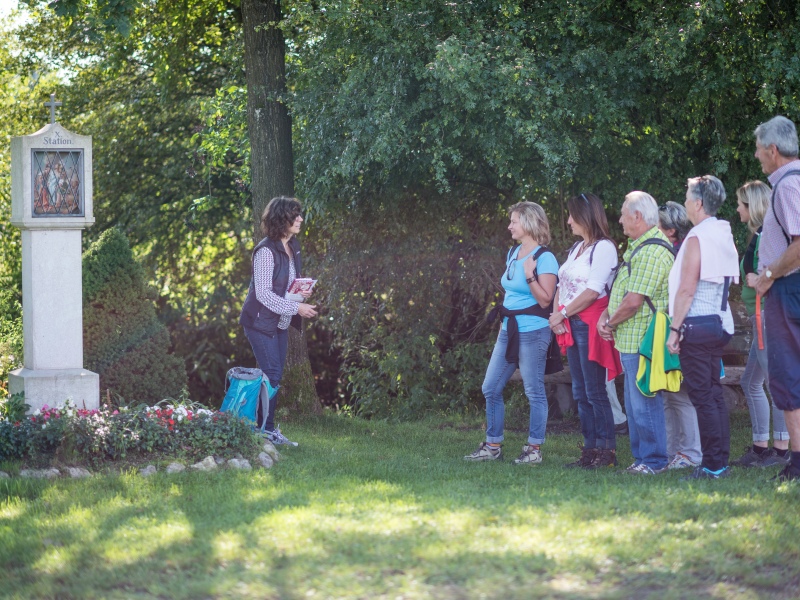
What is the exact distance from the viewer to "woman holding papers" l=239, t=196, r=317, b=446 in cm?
762

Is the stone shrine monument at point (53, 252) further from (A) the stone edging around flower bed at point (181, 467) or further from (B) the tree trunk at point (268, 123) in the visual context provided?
(B) the tree trunk at point (268, 123)

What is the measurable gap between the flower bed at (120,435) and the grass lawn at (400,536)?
16.7 inches

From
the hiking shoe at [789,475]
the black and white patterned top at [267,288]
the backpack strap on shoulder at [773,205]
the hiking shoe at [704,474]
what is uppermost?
the backpack strap on shoulder at [773,205]

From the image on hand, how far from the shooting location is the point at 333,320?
1105 cm

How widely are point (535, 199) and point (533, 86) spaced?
2.05m

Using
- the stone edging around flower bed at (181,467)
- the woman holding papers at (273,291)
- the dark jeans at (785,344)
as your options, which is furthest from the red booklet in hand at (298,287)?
the dark jeans at (785,344)

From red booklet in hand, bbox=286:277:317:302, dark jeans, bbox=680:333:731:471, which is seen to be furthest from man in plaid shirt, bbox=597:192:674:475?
red booklet in hand, bbox=286:277:317:302

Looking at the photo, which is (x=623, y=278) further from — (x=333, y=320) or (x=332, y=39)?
(x=333, y=320)

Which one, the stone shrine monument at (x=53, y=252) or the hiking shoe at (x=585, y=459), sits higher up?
the stone shrine monument at (x=53, y=252)

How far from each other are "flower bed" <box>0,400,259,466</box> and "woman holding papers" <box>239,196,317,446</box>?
2.61ft

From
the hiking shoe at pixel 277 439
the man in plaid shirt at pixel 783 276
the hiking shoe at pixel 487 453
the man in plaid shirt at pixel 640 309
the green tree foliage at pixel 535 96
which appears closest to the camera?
the man in plaid shirt at pixel 783 276

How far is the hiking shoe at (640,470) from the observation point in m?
6.34

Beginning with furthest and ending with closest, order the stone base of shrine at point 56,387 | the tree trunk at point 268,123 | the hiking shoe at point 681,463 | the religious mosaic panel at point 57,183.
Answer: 1. the tree trunk at point 268,123
2. the religious mosaic panel at point 57,183
3. the stone base of shrine at point 56,387
4. the hiking shoe at point 681,463

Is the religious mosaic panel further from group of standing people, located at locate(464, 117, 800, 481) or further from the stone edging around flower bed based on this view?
group of standing people, located at locate(464, 117, 800, 481)
